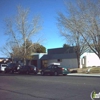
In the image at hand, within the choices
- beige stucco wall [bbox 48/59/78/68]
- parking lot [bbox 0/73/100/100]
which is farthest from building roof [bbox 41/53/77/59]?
parking lot [bbox 0/73/100/100]

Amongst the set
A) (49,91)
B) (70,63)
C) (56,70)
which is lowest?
(49,91)

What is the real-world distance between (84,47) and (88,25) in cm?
772

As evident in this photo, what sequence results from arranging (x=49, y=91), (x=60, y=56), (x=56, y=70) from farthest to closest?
1. (x=60, y=56)
2. (x=56, y=70)
3. (x=49, y=91)

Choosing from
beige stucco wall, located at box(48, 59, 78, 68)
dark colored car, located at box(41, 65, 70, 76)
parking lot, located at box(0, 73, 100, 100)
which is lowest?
parking lot, located at box(0, 73, 100, 100)

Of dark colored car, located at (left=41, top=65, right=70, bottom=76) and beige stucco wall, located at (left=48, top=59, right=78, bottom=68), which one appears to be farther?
beige stucco wall, located at (left=48, top=59, right=78, bottom=68)

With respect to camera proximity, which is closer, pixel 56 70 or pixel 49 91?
pixel 49 91

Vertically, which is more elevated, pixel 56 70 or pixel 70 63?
pixel 70 63

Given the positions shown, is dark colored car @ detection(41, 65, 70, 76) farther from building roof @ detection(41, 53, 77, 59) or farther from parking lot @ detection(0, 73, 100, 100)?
building roof @ detection(41, 53, 77, 59)

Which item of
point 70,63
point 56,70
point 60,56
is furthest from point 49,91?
point 60,56

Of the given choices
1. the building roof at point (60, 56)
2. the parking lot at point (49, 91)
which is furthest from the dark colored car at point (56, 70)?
the building roof at point (60, 56)

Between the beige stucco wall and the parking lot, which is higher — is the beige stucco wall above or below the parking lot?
above

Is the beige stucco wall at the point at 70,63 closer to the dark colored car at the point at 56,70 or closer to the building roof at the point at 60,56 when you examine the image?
the building roof at the point at 60,56

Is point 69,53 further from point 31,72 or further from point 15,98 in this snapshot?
point 15,98

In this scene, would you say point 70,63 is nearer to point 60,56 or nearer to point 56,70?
point 60,56
